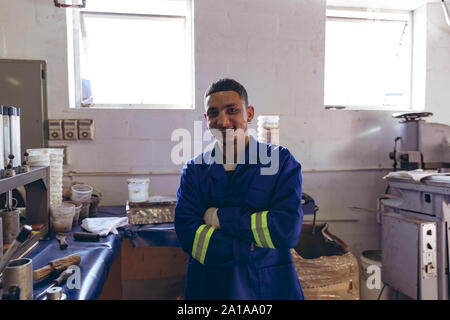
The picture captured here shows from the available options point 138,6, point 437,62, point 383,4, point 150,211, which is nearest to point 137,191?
point 150,211

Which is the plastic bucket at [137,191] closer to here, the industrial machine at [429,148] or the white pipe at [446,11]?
the industrial machine at [429,148]

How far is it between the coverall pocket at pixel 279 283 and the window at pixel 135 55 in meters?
1.61

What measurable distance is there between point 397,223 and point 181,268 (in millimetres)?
1573

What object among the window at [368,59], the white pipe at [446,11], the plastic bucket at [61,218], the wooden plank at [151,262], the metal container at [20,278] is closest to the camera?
the metal container at [20,278]

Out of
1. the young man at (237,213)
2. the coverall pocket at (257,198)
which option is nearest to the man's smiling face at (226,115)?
the young man at (237,213)

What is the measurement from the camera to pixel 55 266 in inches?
41.1

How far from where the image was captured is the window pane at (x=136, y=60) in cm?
236

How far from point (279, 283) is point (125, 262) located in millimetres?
1426

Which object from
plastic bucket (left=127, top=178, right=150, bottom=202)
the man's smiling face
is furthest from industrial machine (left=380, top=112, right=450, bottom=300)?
plastic bucket (left=127, top=178, right=150, bottom=202)

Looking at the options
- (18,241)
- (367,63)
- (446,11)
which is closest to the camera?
(18,241)

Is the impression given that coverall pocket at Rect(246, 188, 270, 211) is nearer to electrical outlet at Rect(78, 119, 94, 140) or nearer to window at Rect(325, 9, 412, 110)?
electrical outlet at Rect(78, 119, 94, 140)

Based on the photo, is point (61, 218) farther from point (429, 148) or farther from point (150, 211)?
point (429, 148)

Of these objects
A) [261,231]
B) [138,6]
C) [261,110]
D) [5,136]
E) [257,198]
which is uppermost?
[138,6]
